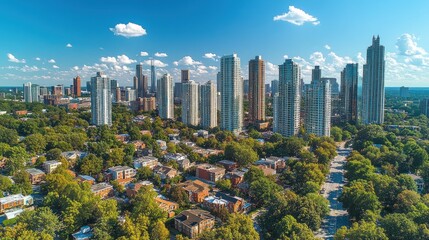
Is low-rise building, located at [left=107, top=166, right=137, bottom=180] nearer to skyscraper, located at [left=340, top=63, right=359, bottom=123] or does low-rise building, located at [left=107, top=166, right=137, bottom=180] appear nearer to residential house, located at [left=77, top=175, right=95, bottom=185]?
residential house, located at [left=77, top=175, right=95, bottom=185]

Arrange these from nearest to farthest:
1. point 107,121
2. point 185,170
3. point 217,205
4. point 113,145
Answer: point 217,205, point 185,170, point 113,145, point 107,121

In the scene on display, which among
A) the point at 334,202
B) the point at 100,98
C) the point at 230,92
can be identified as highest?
the point at 230,92

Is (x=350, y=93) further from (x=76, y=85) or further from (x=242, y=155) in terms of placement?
(x=76, y=85)

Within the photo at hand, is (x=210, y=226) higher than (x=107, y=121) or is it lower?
lower

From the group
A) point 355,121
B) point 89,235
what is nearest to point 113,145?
point 89,235

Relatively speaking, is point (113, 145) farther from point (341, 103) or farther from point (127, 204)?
point (341, 103)

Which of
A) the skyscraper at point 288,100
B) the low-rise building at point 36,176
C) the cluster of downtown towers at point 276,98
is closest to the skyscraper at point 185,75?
the cluster of downtown towers at point 276,98

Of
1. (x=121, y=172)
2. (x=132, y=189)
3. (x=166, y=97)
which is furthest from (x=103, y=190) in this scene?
(x=166, y=97)
